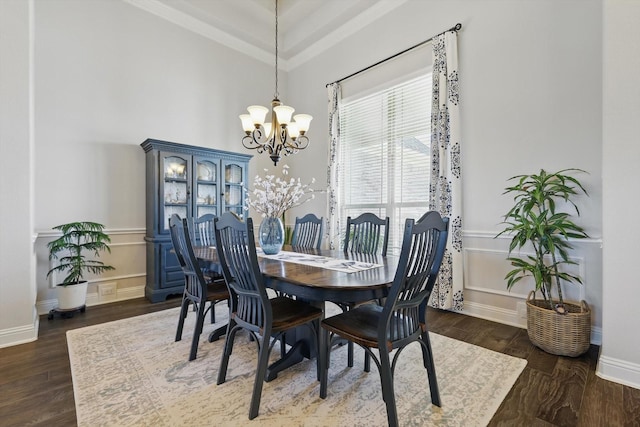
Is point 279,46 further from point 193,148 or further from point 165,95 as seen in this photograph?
point 193,148

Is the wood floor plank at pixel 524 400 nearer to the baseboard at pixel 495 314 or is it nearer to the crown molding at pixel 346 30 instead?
the baseboard at pixel 495 314

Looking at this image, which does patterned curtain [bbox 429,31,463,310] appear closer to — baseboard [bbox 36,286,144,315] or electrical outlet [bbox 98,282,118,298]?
baseboard [bbox 36,286,144,315]

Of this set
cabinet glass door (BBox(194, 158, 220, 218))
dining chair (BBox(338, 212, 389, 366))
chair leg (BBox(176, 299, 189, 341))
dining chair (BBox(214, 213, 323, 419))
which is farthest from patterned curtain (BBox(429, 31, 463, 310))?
cabinet glass door (BBox(194, 158, 220, 218))

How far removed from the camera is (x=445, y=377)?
6.22ft

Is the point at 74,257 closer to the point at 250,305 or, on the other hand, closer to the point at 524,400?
the point at 250,305

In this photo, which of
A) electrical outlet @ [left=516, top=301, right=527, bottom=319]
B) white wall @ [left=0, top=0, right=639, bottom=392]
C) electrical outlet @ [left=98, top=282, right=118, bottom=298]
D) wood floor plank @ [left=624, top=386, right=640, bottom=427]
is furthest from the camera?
electrical outlet @ [left=98, top=282, right=118, bottom=298]

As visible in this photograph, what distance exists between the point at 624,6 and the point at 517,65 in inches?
37.2

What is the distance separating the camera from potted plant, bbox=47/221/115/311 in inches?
116

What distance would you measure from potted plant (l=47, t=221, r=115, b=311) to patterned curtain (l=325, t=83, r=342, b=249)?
2.71 m

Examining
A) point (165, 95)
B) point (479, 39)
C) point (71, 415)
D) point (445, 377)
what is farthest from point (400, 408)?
point (165, 95)

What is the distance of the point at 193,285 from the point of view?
228 centimetres

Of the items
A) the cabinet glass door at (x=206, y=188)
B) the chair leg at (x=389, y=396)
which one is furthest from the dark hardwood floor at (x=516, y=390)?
the cabinet glass door at (x=206, y=188)

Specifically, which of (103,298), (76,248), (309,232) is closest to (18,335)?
(76,248)

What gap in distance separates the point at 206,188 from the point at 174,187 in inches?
15.9
